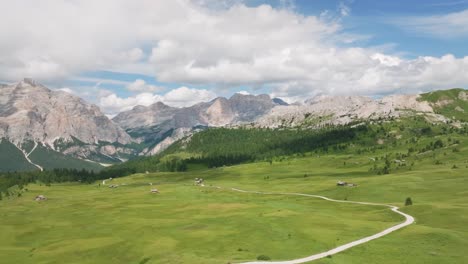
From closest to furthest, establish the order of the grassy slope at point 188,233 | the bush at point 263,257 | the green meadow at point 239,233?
1. the bush at point 263,257
2. the green meadow at point 239,233
3. the grassy slope at point 188,233

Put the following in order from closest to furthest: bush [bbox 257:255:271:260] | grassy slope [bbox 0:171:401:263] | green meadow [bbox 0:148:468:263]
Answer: bush [bbox 257:255:271:260] < green meadow [bbox 0:148:468:263] < grassy slope [bbox 0:171:401:263]

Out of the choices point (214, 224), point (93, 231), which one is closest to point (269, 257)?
point (214, 224)

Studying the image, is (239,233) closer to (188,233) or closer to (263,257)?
(188,233)

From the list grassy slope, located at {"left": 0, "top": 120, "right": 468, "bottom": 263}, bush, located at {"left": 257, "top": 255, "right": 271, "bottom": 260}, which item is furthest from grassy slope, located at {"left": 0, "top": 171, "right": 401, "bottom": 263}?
bush, located at {"left": 257, "top": 255, "right": 271, "bottom": 260}

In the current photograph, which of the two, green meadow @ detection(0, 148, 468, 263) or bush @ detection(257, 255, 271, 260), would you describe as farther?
green meadow @ detection(0, 148, 468, 263)

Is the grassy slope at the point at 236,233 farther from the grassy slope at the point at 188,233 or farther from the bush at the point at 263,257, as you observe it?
the bush at the point at 263,257

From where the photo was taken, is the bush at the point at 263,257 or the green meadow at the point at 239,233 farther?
the green meadow at the point at 239,233

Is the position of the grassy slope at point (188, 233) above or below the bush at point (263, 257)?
below

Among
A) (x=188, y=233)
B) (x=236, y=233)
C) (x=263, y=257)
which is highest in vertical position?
(x=263, y=257)

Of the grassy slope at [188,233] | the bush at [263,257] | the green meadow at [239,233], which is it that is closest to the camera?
the bush at [263,257]

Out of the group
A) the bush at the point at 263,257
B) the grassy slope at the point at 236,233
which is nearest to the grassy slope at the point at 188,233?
the grassy slope at the point at 236,233

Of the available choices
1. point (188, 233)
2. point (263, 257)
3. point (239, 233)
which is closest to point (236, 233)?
point (239, 233)

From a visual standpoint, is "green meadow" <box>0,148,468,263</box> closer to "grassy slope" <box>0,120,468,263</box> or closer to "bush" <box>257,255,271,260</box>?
"grassy slope" <box>0,120,468,263</box>

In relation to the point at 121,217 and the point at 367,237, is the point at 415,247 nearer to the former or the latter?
the point at 367,237
